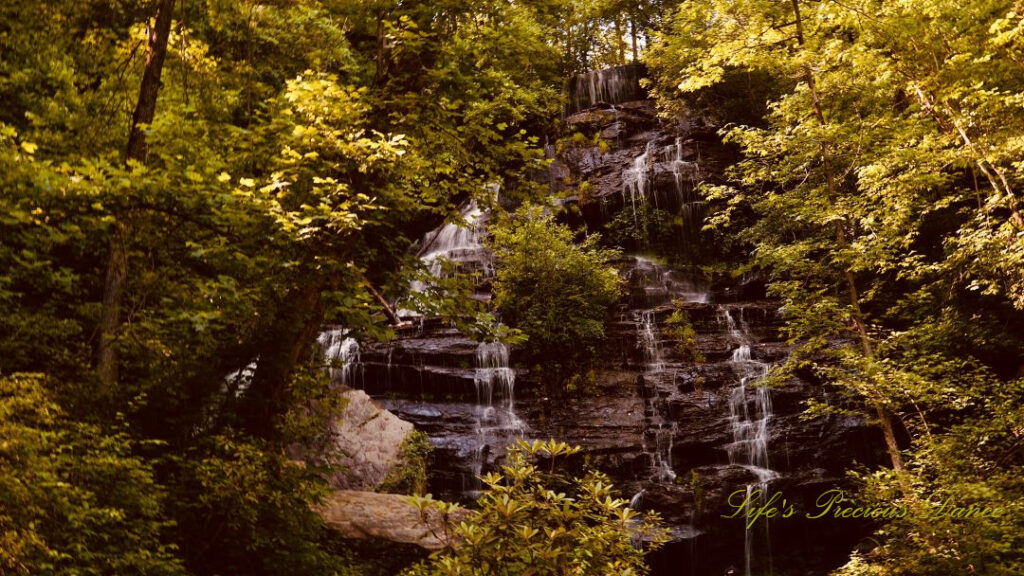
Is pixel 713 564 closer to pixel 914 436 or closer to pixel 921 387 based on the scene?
pixel 914 436

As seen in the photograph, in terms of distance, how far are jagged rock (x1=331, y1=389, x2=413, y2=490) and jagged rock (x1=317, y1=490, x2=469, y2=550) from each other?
2848 mm

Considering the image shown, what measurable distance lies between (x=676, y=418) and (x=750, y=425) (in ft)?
5.35

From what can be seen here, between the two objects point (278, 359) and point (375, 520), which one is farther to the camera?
point (375, 520)

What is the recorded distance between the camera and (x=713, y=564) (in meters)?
11.6

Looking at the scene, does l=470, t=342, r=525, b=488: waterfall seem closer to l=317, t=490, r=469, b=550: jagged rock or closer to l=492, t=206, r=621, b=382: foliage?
l=492, t=206, r=621, b=382: foliage

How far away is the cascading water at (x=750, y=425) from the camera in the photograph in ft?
39.0

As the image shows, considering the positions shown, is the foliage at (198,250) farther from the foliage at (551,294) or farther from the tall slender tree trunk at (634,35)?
the tall slender tree trunk at (634,35)

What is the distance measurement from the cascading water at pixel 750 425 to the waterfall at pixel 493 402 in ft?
16.5

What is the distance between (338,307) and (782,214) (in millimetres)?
10722

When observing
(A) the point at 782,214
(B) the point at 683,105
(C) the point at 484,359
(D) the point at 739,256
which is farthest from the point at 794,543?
(B) the point at 683,105

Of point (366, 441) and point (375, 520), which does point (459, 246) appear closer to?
point (366, 441)

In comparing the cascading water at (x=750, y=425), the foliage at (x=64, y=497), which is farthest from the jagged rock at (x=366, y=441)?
the cascading water at (x=750, y=425)

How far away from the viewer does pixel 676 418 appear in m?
13.8

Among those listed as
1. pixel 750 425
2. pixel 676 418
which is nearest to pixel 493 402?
pixel 676 418
